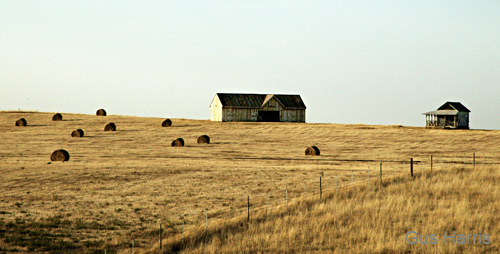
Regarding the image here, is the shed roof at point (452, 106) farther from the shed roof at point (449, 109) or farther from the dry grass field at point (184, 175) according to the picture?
the dry grass field at point (184, 175)

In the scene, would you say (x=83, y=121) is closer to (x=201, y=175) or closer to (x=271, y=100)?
(x=271, y=100)

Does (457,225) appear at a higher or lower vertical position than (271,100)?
lower

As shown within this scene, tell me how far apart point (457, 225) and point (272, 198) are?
27.8 ft

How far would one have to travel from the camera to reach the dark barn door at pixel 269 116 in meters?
75.3

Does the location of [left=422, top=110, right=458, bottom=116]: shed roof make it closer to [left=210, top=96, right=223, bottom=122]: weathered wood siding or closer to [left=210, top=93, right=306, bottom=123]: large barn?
[left=210, top=93, right=306, bottom=123]: large barn

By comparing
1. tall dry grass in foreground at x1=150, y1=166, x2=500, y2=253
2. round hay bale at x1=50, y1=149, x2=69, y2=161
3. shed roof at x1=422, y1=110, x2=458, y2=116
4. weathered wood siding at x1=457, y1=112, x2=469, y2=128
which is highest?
shed roof at x1=422, y1=110, x2=458, y2=116

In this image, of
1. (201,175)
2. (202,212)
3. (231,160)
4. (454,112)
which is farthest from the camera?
(454,112)

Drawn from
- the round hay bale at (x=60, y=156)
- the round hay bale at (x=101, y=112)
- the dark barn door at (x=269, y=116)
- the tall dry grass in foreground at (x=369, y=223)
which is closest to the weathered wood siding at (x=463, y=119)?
the dark barn door at (x=269, y=116)

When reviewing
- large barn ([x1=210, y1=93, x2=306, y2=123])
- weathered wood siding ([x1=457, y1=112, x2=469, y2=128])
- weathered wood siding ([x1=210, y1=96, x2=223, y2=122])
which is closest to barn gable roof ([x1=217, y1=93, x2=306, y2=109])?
large barn ([x1=210, y1=93, x2=306, y2=123])

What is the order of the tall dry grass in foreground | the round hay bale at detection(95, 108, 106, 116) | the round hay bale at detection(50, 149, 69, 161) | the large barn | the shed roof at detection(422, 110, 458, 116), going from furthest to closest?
the round hay bale at detection(95, 108, 106, 116) → the large barn → the shed roof at detection(422, 110, 458, 116) → the round hay bale at detection(50, 149, 69, 161) → the tall dry grass in foreground

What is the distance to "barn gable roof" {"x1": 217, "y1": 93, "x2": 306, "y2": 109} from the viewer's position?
74.2 metres

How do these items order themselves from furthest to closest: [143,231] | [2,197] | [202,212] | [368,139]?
[368,139] → [2,197] → [202,212] → [143,231]

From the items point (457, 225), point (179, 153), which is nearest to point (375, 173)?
point (457, 225)

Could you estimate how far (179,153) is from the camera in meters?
43.6
